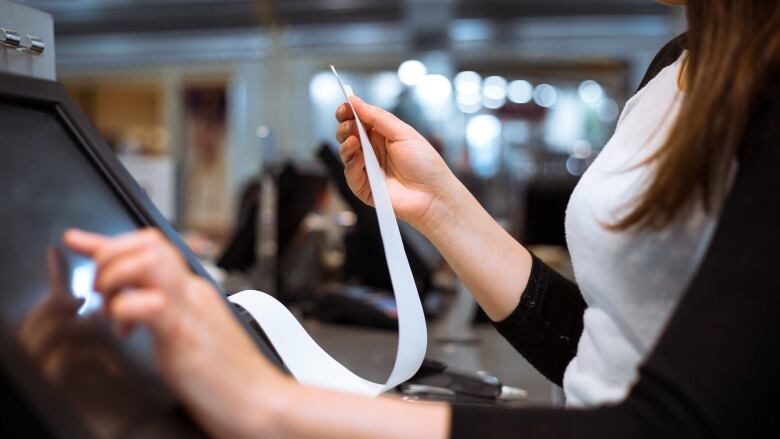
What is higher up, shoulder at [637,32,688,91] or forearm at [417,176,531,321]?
shoulder at [637,32,688,91]

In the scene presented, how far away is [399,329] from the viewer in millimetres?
641

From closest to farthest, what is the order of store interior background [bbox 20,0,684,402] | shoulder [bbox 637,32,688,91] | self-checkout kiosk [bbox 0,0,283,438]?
self-checkout kiosk [bbox 0,0,283,438] → shoulder [bbox 637,32,688,91] → store interior background [bbox 20,0,684,402]

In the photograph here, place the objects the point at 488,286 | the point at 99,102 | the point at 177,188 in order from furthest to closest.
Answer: the point at 99,102, the point at 177,188, the point at 488,286

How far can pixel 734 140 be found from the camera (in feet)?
1.70

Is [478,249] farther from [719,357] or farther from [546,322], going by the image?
[719,357]

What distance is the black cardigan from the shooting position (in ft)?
1.51

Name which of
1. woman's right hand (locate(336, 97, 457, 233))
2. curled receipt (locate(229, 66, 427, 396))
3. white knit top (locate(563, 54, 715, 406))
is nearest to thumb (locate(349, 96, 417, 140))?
woman's right hand (locate(336, 97, 457, 233))

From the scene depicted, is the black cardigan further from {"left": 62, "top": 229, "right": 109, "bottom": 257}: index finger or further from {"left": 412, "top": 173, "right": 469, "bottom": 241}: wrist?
{"left": 412, "top": 173, "right": 469, "bottom": 241}: wrist

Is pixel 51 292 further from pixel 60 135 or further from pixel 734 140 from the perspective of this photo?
pixel 734 140

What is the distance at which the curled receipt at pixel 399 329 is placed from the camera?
642 millimetres

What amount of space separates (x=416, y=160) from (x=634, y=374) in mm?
347

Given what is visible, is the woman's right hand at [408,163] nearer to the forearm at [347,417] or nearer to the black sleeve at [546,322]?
the black sleeve at [546,322]

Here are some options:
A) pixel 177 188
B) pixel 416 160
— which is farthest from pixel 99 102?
pixel 416 160

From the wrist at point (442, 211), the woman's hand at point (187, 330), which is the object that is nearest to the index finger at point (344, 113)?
the wrist at point (442, 211)
